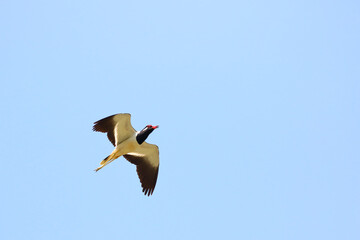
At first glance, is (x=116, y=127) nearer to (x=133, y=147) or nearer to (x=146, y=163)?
(x=133, y=147)

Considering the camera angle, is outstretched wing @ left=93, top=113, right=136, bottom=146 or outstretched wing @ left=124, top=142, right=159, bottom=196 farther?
outstretched wing @ left=124, top=142, right=159, bottom=196

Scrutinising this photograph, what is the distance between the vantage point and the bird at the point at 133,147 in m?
18.3

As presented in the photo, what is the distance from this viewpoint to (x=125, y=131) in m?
18.8

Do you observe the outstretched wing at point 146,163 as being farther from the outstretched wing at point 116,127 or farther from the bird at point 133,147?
the outstretched wing at point 116,127

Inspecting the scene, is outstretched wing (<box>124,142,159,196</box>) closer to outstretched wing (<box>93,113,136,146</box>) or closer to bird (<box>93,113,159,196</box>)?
bird (<box>93,113,159,196</box>)

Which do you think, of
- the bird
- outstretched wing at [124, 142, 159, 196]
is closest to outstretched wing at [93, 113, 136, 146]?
the bird

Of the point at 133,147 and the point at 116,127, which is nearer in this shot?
the point at 116,127

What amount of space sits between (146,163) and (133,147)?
0.94 m

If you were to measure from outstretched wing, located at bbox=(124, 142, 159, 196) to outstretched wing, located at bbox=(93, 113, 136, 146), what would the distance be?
92 centimetres

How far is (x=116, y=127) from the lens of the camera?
18.6 m

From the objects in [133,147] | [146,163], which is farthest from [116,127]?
[146,163]

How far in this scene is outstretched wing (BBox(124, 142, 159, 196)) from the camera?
1914 cm

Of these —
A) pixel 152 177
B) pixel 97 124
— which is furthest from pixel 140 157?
pixel 97 124

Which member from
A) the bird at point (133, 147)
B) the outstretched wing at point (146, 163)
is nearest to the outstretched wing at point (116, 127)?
the bird at point (133, 147)
